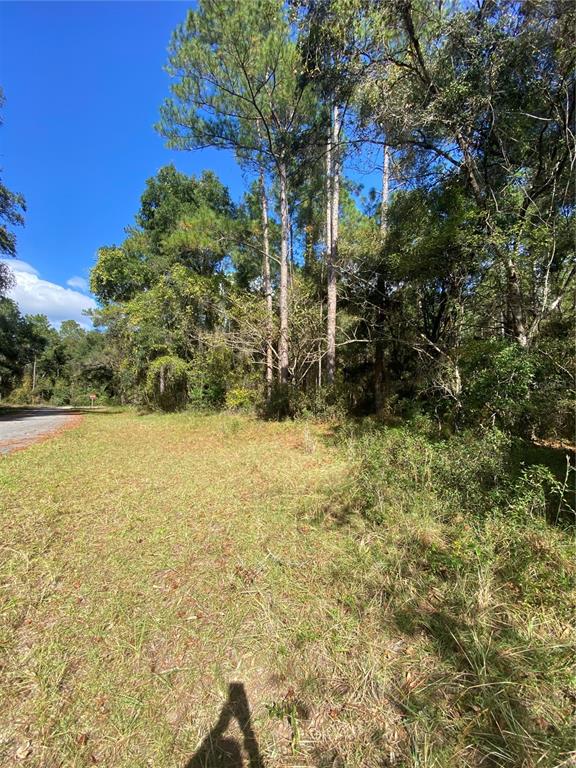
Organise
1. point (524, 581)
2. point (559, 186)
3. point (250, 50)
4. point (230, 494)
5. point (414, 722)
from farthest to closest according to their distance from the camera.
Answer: point (250, 50), point (559, 186), point (230, 494), point (524, 581), point (414, 722)

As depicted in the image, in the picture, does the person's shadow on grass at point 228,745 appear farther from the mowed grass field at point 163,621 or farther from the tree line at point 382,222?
the tree line at point 382,222

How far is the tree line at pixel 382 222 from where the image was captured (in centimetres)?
439

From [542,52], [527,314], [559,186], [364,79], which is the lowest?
[527,314]

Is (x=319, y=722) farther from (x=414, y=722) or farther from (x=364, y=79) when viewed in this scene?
(x=364, y=79)

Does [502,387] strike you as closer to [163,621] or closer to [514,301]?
[514,301]

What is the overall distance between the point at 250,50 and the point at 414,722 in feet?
39.6

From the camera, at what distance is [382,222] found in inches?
335

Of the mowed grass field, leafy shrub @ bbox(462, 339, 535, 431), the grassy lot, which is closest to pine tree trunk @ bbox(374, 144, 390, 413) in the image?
leafy shrub @ bbox(462, 339, 535, 431)

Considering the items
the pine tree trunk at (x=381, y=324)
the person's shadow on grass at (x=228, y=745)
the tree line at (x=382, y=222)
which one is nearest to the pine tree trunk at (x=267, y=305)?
the tree line at (x=382, y=222)

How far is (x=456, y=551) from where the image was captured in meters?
2.43

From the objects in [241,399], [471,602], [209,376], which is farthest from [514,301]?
[209,376]

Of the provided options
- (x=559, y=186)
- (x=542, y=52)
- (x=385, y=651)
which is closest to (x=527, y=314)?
(x=559, y=186)

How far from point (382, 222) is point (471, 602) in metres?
8.80

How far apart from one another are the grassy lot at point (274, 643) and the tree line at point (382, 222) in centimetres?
241
